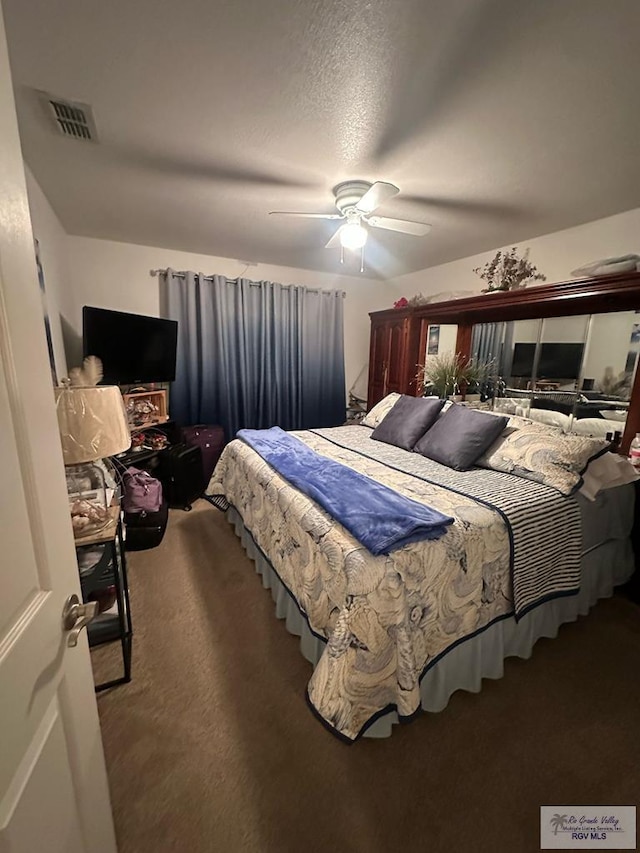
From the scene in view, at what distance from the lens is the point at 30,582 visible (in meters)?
0.64

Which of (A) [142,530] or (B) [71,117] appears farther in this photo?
(A) [142,530]

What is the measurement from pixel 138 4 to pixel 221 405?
3.12 metres

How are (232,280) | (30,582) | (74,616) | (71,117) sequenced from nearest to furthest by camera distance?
(30,582) < (74,616) < (71,117) < (232,280)

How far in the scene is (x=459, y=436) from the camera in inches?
92.2

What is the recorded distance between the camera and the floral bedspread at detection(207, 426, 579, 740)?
1.24 m

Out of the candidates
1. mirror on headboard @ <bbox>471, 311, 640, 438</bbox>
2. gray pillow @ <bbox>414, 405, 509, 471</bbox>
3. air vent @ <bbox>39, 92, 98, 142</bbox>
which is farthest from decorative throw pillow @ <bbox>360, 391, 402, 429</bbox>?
air vent @ <bbox>39, 92, 98, 142</bbox>

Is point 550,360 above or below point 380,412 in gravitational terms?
above

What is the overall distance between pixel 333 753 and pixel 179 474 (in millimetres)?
2439

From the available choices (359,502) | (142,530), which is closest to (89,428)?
(359,502)

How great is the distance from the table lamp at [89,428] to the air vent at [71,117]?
1.03 meters

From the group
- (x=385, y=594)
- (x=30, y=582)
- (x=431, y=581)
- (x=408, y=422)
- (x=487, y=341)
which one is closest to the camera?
(x=30, y=582)

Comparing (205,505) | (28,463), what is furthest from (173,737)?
(205,505)

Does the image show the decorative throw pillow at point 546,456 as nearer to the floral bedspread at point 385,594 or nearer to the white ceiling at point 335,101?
the floral bedspread at point 385,594

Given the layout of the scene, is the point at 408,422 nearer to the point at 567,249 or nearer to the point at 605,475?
the point at 605,475
